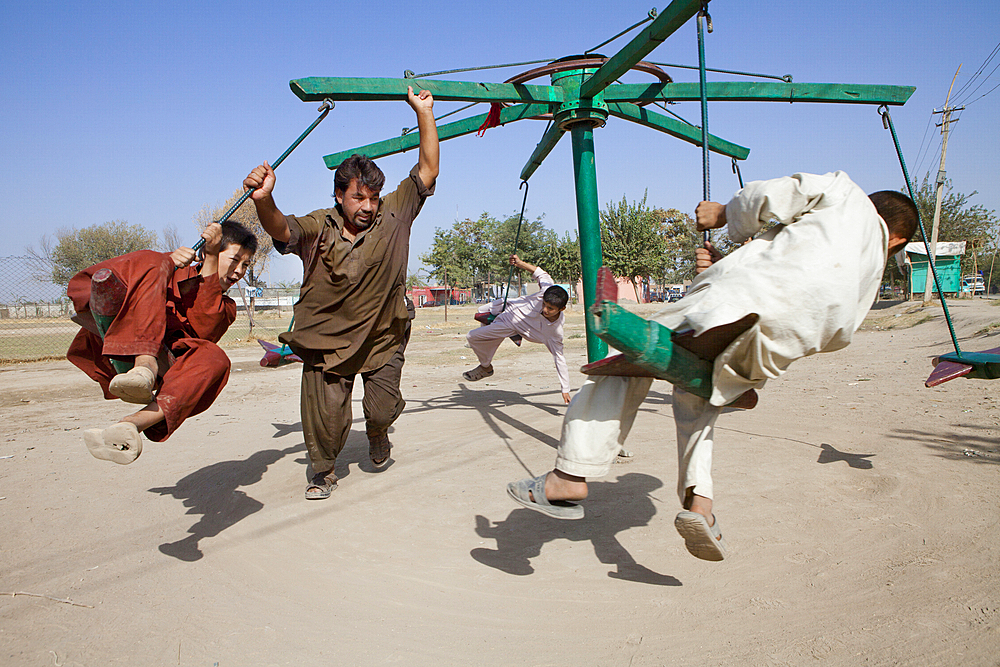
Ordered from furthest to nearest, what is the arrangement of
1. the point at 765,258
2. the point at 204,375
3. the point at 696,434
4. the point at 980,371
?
the point at 980,371, the point at 204,375, the point at 696,434, the point at 765,258

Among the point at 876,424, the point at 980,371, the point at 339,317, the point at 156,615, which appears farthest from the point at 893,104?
the point at 156,615

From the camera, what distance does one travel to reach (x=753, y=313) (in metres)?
1.94

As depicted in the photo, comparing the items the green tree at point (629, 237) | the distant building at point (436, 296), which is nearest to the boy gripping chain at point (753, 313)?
the green tree at point (629, 237)

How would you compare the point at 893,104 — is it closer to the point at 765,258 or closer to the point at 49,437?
the point at 765,258

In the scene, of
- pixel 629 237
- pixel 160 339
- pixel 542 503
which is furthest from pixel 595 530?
pixel 629 237

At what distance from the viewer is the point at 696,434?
2.38 meters

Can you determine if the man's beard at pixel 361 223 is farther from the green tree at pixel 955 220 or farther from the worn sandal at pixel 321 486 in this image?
the green tree at pixel 955 220

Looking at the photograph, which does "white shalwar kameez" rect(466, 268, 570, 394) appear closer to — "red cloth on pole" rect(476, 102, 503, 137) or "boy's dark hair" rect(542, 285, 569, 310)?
"boy's dark hair" rect(542, 285, 569, 310)

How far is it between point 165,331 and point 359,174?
1.45m

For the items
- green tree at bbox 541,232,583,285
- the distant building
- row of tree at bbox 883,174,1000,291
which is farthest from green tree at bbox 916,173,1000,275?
the distant building

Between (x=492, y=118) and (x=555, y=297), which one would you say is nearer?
(x=492, y=118)

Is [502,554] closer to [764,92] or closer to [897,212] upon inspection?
[897,212]

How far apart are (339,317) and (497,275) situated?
Result: 47.8 m

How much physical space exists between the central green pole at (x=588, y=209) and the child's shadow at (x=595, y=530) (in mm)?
1055
